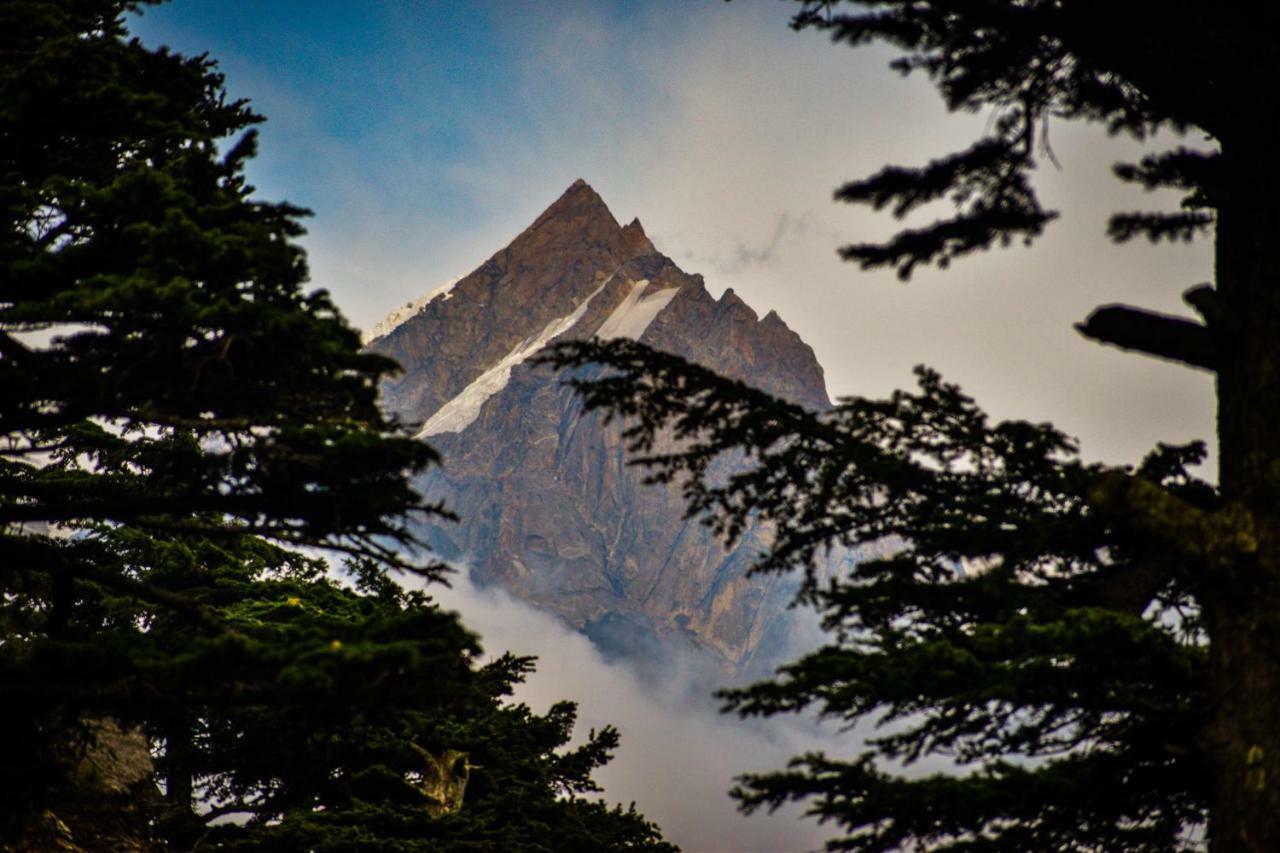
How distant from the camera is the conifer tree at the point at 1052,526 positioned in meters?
4.79

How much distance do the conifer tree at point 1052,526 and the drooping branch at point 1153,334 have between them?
15mm

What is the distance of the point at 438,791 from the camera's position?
569 inches

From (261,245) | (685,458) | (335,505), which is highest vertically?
(261,245)

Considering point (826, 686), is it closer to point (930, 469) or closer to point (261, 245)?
point (930, 469)

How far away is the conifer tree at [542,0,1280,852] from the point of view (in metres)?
4.79

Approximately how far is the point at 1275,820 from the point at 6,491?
908cm

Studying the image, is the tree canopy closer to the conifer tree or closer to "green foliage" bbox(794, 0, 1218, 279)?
the conifer tree

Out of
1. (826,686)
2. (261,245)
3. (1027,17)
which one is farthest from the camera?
(261,245)

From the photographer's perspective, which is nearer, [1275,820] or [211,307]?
[1275,820]

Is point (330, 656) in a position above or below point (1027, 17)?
below

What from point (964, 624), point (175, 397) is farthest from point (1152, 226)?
point (175, 397)

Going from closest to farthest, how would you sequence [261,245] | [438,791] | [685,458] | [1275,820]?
[1275,820], [261,245], [685,458], [438,791]

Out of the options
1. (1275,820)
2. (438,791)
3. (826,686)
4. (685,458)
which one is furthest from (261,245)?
(438,791)

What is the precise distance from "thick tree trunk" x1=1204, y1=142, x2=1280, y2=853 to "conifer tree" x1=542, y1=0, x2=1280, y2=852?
0.01 metres
